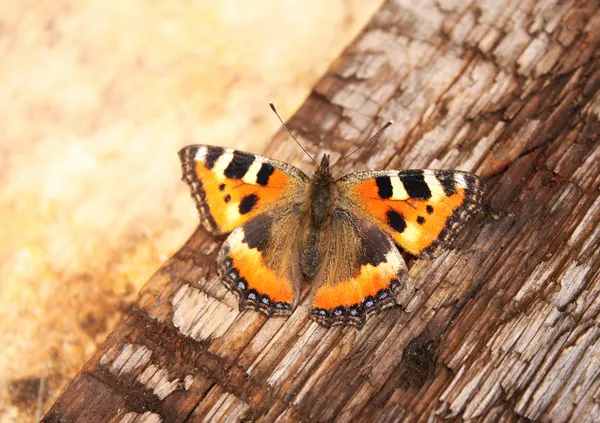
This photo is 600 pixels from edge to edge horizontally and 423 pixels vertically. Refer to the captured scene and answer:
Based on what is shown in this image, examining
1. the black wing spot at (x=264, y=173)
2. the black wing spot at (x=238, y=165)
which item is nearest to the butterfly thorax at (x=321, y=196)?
the black wing spot at (x=264, y=173)

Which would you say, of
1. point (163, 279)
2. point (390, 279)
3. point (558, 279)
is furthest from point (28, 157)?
point (558, 279)

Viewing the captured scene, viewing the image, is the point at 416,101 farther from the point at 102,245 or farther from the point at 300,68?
the point at 102,245

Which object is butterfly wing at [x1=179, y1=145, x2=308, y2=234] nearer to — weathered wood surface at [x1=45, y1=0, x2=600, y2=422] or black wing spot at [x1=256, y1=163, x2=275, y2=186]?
black wing spot at [x1=256, y1=163, x2=275, y2=186]

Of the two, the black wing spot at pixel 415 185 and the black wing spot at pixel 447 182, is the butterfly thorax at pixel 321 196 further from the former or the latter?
the black wing spot at pixel 447 182

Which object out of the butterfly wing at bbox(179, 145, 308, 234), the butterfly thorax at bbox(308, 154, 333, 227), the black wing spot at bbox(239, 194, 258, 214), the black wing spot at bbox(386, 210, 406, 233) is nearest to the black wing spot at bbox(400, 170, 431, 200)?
the black wing spot at bbox(386, 210, 406, 233)

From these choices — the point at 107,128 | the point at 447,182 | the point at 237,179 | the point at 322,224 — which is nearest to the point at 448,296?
the point at 447,182
